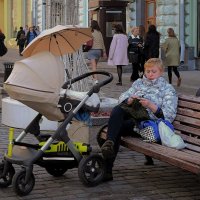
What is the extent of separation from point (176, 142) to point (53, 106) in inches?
47.0

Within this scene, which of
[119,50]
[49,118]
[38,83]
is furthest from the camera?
[119,50]

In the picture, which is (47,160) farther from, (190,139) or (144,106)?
(190,139)

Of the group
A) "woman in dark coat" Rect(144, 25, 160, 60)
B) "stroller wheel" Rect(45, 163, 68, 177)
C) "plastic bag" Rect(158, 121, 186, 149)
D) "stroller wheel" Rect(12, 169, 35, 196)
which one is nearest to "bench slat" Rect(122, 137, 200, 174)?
"plastic bag" Rect(158, 121, 186, 149)

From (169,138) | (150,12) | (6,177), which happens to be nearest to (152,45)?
(150,12)

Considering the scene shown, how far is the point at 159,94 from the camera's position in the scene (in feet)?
20.2

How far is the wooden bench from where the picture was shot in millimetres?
5234

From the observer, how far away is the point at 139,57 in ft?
53.8

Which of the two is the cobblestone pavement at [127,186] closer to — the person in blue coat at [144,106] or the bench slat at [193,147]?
the person in blue coat at [144,106]

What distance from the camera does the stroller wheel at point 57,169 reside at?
5.93 m

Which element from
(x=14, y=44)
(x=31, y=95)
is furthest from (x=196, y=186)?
(x=14, y=44)

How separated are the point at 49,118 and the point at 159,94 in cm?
122

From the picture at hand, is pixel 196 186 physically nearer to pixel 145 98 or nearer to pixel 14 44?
pixel 145 98

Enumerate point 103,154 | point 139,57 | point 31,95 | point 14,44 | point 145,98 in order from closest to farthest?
1. point 31,95
2. point 103,154
3. point 145,98
4. point 139,57
5. point 14,44

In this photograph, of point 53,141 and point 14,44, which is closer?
point 53,141
